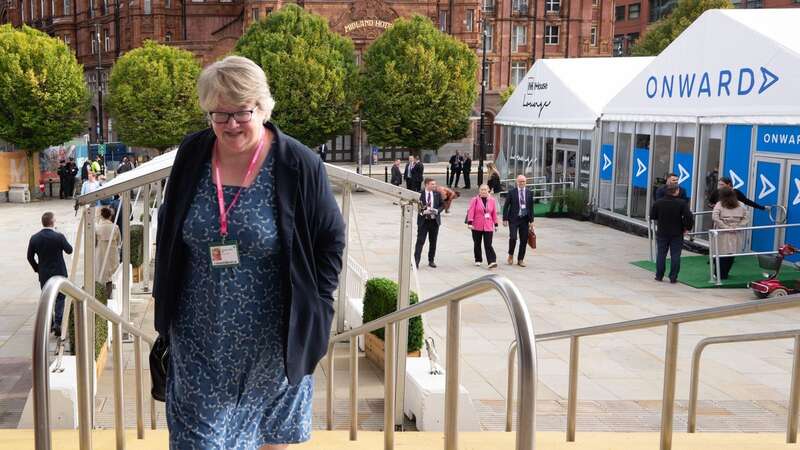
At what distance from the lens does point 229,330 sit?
3033 mm

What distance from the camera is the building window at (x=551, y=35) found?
64188 mm

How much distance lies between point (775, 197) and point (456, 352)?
14.7m

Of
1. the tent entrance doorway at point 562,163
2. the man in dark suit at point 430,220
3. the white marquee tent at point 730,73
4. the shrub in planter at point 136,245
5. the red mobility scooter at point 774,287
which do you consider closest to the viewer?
the red mobility scooter at point 774,287

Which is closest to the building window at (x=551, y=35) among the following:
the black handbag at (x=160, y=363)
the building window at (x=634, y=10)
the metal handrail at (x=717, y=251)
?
the building window at (x=634, y=10)

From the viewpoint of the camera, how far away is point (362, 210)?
28172 millimetres

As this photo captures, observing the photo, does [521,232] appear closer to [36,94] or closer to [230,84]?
[230,84]

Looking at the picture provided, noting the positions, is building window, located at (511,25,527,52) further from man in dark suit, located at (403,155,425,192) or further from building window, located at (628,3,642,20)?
man in dark suit, located at (403,155,425,192)

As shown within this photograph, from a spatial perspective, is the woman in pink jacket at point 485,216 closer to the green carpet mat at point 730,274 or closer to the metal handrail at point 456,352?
the green carpet mat at point 730,274

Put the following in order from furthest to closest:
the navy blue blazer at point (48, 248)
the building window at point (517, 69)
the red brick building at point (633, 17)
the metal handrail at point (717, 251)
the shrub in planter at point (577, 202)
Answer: the red brick building at point (633, 17), the building window at point (517, 69), the shrub in planter at point (577, 202), the metal handrail at point (717, 251), the navy blue blazer at point (48, 248)

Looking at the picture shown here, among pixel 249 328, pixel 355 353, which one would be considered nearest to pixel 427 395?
pixel 355 353

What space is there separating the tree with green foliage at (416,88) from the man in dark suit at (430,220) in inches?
763

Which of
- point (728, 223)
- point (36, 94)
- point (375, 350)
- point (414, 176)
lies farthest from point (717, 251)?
point (36, 94)

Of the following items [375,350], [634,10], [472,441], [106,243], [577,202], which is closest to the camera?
[472,441]

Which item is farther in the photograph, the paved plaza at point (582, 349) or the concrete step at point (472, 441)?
the paved plaza at point (582, 349)
